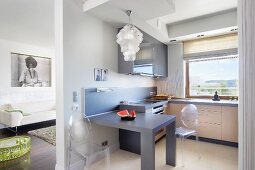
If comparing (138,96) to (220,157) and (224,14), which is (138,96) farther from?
(224,14)

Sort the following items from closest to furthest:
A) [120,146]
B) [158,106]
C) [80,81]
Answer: [80,81] → [120,146] → [158,106]

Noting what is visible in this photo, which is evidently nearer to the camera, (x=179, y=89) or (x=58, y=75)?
(x=58, y=75)

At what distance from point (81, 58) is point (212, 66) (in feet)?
9.62

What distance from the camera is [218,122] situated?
10.1 ft

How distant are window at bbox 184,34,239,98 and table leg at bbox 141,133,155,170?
2597 millimetres

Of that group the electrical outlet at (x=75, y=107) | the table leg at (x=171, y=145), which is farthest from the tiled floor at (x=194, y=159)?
the electrical outlet at (x=75, y=107)

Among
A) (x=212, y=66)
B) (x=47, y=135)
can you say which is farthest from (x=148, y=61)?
(x=47, y=135)

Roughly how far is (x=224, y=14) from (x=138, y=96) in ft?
7.11

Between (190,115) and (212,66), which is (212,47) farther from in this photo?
(190,115)

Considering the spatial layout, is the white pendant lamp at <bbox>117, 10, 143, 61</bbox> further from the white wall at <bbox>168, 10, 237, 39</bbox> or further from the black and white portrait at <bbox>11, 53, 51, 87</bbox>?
the black and white portrait at <bbox>11, 53, 51, 87</bbox>

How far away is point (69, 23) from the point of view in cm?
208

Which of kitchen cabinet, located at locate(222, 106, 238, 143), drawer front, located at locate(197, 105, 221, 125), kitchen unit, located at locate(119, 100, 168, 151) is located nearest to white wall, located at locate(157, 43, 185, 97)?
drawer front, located at locate(197, 105, 221, 125)

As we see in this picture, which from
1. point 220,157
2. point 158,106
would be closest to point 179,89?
point 158,106

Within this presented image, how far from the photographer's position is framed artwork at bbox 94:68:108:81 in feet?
8.05
